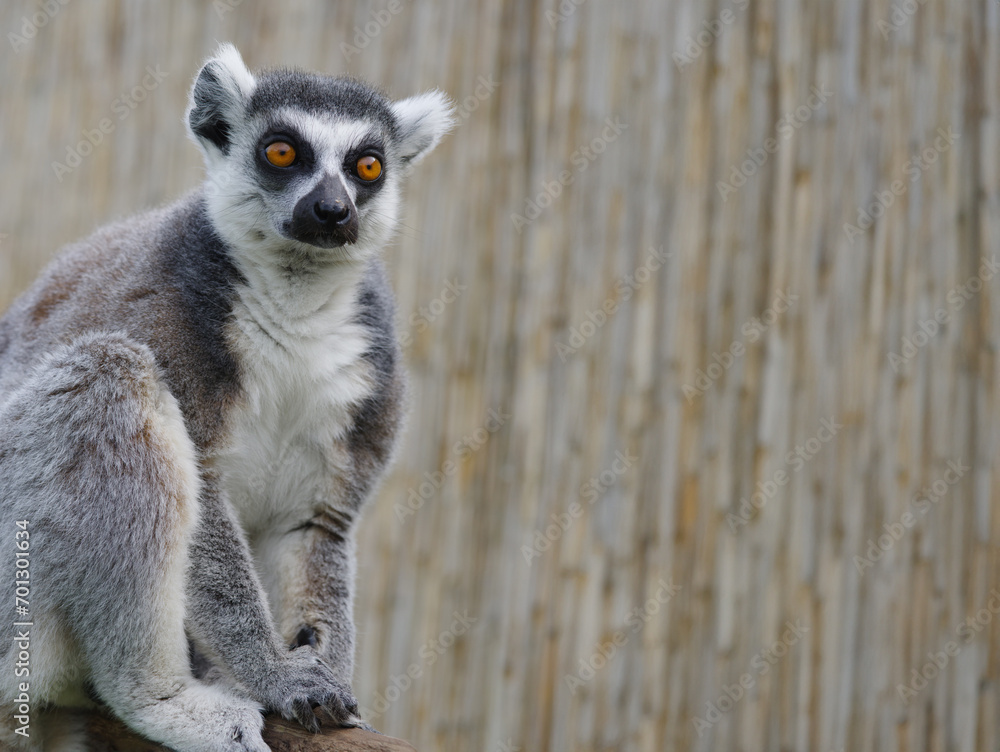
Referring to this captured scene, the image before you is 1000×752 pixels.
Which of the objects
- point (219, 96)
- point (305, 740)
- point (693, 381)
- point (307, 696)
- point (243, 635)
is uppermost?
point (219, 96)

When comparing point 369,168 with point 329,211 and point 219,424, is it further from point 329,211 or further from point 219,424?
point 219,424

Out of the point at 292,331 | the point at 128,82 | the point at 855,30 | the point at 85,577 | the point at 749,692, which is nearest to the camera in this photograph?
the point at 85,577

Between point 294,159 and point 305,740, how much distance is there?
2.00 metres

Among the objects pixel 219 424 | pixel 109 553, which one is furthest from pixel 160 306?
pixel 109 553

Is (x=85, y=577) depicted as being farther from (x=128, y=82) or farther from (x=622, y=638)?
(x=128, y=82)

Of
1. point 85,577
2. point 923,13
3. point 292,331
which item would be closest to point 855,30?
point 923,13

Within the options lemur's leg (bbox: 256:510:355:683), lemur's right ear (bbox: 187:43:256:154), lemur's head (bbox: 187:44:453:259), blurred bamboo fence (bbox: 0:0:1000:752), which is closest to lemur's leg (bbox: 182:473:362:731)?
lemur's leg (bbox: 256:510:355:683)

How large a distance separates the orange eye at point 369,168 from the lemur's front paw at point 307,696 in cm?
177

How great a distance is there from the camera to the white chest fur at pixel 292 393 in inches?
133

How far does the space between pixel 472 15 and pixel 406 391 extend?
2667 mm

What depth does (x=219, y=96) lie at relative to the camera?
146 inches

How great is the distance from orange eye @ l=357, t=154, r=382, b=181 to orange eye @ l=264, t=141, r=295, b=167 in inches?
10.0

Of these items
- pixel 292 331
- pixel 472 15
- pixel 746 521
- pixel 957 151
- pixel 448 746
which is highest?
pixel 472 15

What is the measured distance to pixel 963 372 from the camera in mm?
5145
